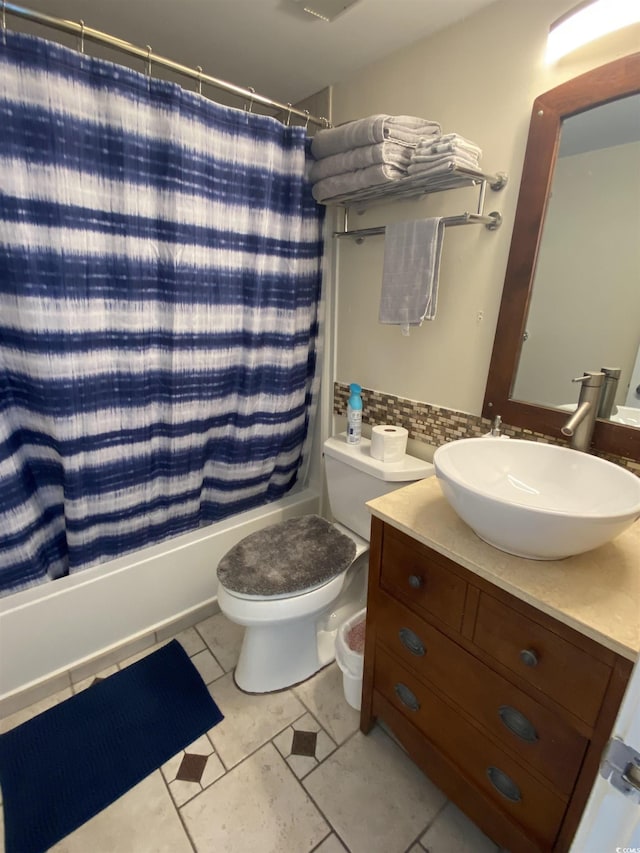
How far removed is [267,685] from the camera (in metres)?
1.41

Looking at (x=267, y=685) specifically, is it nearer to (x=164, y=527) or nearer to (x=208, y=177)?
(x=164, y=527)

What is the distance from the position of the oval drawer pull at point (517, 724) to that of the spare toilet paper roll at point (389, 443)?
2.52 ft

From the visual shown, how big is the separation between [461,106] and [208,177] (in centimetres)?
81

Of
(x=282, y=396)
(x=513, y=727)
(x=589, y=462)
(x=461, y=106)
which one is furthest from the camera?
(x=282, y=396)

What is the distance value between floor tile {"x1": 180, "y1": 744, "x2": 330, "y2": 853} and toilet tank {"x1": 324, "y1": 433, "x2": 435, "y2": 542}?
0.78m

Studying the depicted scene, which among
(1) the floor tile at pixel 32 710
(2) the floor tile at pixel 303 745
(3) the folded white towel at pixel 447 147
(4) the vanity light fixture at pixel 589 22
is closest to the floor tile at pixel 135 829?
(2) the floor tile at pixel 303 745

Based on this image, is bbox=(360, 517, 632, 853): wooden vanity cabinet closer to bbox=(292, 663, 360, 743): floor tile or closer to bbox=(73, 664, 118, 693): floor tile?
bbox=(292, 663, 360, 743): floor tile

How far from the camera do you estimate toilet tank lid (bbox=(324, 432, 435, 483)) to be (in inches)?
54.6

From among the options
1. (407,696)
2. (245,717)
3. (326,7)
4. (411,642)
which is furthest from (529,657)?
(326,7)

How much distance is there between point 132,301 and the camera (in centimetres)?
128

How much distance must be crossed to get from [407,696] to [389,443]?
2.43ft

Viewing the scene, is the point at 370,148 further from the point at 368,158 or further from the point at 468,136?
the point at 468,136

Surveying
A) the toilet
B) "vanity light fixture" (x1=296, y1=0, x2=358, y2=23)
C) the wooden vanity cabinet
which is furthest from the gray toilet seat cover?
"vanity light fixture" (x1=296, y1=0, x2=358, y2=23)

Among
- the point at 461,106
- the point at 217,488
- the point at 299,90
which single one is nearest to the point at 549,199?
the point at 461,106
